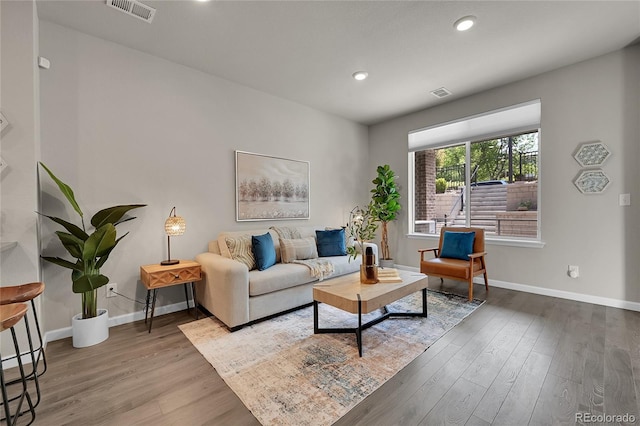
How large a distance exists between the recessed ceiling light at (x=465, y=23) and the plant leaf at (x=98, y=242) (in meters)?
3.52

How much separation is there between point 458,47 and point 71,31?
3792 millimetres

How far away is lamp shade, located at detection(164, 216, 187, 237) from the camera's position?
2.90 m

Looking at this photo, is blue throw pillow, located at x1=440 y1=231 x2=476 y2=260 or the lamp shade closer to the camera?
the lamp shade

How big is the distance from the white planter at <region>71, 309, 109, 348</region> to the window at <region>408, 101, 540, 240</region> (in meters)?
4.51


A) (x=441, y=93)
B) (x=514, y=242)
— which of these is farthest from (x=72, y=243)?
(x=514, y=242)

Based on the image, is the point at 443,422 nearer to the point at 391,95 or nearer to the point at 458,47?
the point at 458,47

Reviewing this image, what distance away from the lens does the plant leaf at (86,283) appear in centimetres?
218

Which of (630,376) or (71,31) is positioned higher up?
(71,31)

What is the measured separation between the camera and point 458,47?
2.89 m

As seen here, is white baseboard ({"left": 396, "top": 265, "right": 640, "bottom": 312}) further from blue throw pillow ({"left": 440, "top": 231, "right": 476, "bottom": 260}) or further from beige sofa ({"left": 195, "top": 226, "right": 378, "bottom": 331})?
beige sofa ({"left": 195, "top": 226, "right": 378, "bottom": 331})

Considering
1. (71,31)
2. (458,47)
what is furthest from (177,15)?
(458,47)

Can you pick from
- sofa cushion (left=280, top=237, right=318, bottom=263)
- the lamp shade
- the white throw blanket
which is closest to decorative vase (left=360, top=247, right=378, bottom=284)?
the white throw blanket

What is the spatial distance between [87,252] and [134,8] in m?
2.08

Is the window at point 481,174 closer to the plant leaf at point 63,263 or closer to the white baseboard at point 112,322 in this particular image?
the white baseboard at point 112,322
